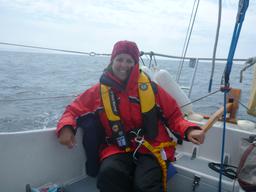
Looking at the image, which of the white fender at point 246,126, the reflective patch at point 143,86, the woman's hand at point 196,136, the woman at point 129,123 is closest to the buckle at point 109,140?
the woman at point 129,123

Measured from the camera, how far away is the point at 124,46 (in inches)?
78.6

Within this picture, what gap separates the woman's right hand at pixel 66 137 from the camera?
171 cm

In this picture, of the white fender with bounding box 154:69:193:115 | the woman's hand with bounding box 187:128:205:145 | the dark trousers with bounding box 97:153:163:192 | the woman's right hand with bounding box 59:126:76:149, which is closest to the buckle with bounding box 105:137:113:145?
the dark trousers with bounding box 97:153:163:192

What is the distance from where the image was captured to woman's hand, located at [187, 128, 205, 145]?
1.65m

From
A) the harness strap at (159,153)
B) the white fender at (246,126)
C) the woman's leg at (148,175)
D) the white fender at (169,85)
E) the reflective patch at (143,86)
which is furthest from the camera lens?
the white fender at (169,85)

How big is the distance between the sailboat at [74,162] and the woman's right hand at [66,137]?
11cm

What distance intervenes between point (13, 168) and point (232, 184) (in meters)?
1.37

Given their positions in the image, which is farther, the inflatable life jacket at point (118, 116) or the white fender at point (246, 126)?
the white fender at point (246, 126)

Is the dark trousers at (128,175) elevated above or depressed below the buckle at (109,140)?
below

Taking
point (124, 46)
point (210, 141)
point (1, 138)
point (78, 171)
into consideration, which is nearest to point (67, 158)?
point (78, 171)

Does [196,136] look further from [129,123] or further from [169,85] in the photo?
[169,85]

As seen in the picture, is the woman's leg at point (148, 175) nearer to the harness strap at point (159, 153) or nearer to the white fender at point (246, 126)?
the harness strap at point (159, 153)

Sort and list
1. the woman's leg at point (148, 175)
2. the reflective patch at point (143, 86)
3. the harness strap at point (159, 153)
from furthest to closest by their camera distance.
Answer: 1. the reflective patch at point (143, 86)
2. the harness strap at point (159, 153)
3. the woman's leg at point (148, 175)

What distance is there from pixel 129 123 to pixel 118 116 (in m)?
0.10
